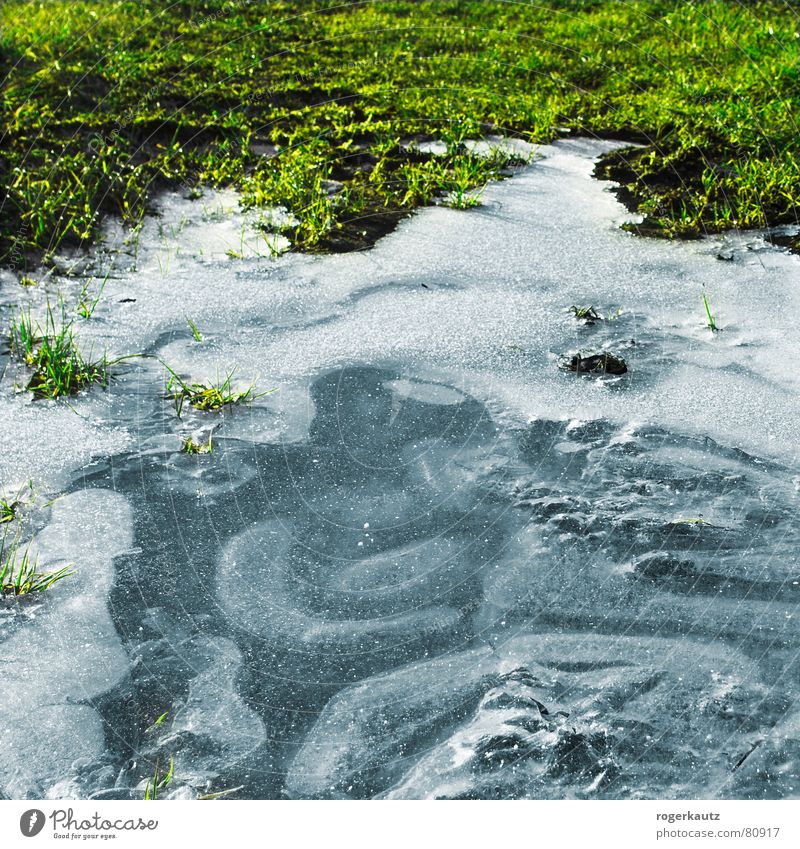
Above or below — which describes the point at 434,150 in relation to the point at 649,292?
above

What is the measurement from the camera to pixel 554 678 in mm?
2281

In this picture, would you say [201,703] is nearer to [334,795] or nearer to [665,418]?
[334,795]

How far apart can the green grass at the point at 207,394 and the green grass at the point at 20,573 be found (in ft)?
2.64

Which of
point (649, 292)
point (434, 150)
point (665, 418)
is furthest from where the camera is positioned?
Answer: point (434, 150)

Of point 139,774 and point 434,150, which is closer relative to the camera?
point 139,774

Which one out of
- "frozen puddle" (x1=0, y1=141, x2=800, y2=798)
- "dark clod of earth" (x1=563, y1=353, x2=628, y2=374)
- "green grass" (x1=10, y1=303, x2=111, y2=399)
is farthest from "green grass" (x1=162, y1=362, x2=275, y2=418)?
"dark clod of earth" (x1=563, y1=353, x2=628, y2=374)

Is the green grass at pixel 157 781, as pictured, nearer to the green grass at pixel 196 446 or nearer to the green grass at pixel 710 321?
the green grass at pixel 196 446

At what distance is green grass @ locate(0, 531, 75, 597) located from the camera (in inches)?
99.8

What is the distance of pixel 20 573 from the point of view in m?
2.51
